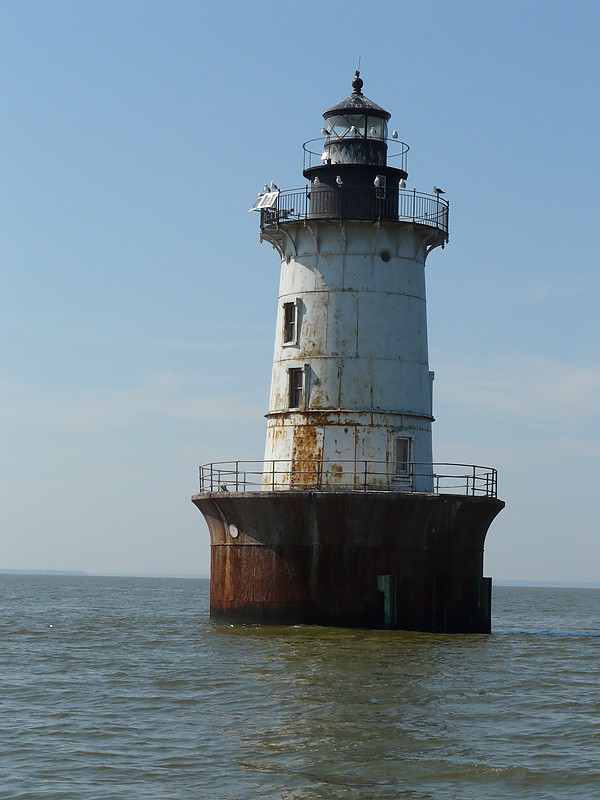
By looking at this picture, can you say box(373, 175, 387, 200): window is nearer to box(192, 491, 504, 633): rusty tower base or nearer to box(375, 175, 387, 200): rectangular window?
box(375, 175, 387, 200): rectangular window

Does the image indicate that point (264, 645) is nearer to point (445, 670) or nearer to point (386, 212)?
point (445, 670)

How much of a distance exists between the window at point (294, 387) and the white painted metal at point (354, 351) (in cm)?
11

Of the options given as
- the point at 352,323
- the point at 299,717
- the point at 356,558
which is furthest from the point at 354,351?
the point at 299,717

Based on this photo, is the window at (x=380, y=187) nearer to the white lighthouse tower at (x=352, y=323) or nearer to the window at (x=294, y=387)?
the white lighthouse tower at (x=352, y=323)

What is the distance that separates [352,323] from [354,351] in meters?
0.72

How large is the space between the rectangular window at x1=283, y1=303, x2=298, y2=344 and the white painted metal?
0.40 feet

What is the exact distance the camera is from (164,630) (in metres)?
38.0

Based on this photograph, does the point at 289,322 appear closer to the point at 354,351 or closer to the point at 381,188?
the point at 354,351

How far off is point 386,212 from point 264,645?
1197 centimetres

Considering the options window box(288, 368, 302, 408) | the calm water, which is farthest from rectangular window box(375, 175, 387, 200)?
the calm water

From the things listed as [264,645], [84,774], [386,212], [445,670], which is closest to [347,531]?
[264,645]

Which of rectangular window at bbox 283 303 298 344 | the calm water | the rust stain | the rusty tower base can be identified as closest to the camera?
the calm water

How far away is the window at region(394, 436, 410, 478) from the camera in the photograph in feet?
109

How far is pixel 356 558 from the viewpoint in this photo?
1219 inches
